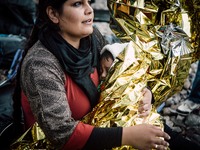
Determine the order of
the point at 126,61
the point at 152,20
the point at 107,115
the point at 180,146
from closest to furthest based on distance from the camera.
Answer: the point at 107,115
the point at 126,61
the point at 152,20
the point at 180,146

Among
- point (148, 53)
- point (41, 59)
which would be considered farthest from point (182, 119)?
point (41, 59)

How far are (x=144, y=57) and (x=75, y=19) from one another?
45cm

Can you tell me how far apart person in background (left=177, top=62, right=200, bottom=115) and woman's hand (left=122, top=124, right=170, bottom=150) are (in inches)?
65.6

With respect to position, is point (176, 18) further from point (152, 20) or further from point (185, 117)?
point (185, 117)

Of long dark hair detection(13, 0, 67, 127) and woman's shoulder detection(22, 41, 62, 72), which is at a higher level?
long dark hair detection(13, 0, 67, 127)

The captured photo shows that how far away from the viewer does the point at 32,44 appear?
1738 mm

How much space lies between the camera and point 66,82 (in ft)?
5.19

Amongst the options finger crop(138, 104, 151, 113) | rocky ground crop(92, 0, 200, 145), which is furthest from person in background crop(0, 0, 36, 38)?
finger crop(138, 104, 151, 113)

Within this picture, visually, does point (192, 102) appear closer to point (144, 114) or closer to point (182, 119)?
point (182, 119)

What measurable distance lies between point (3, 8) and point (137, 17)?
237 cm

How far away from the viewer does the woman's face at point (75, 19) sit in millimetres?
1596

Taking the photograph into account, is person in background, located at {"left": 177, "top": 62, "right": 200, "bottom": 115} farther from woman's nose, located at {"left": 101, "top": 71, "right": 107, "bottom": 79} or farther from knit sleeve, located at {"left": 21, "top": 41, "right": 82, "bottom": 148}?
knit sleeve, located at {"left": 21, "top": 41, "right": 82, "bottom": 148}

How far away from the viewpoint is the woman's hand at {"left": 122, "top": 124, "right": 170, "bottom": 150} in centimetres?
143

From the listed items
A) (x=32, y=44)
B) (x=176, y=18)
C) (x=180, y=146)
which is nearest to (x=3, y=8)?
(x=32, y=44)
